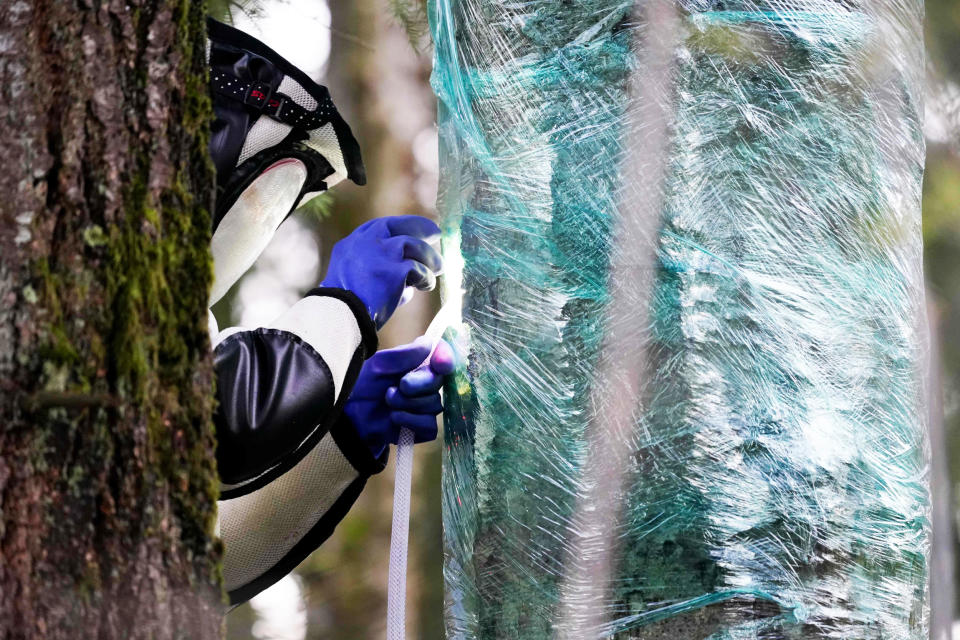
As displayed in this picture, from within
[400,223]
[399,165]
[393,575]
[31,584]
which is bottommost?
[31,584]

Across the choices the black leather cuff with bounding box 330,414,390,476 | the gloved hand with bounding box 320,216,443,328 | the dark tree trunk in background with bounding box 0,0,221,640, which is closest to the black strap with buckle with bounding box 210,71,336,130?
the gloved hand with bounding box 320,216,443,328

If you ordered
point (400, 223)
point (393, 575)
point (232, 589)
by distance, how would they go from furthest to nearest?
point (232, 589) → point (400, 223) → point (393, 575)

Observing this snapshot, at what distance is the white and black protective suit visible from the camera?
5.70 feet

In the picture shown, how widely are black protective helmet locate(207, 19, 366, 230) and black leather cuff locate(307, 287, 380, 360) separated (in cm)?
24

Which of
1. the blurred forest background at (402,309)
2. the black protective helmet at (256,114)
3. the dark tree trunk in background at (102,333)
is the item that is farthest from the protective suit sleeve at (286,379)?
the blurred forest background at (402,309)

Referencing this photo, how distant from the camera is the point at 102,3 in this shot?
40.7 inches

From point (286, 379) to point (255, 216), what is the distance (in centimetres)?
41

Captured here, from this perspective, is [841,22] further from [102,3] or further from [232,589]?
[232,589]

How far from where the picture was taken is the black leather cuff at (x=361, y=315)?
1884 mm

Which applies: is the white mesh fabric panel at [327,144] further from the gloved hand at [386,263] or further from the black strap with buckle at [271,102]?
the gloved hand at [386,263]

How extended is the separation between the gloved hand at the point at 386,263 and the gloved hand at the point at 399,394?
9 cm

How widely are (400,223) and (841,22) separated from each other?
0.83 meters

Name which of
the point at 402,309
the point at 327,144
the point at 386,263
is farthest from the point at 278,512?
the point at 402,309

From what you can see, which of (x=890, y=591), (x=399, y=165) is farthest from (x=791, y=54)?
(x=399, y=165)
